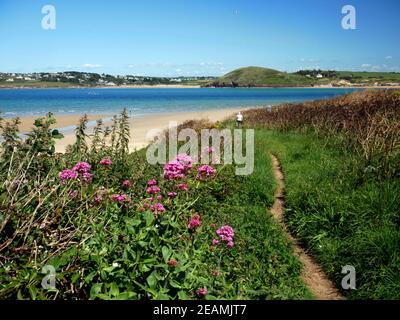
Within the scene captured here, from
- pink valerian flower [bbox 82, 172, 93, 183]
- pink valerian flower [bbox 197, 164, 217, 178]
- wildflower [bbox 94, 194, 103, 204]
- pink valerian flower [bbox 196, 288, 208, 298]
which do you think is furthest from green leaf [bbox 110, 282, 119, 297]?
pink valerian flower [bbox 197, 164, 217, 178]

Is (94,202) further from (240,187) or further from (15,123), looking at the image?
(240,187)

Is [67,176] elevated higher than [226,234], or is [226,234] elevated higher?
[67,176]

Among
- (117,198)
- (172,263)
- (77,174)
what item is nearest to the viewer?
(172,263)

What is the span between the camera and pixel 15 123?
6.31 m

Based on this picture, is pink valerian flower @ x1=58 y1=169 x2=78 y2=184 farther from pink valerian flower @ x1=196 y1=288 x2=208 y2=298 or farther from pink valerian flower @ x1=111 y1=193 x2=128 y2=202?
pink valerian flower @ x1=196 y1=288 x2=208 y2=298

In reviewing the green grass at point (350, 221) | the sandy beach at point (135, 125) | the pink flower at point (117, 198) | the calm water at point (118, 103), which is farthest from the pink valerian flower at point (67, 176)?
the calm water at point (118, 103)

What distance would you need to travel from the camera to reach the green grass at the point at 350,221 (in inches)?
194

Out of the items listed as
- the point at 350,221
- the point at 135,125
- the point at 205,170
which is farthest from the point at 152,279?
the point at 135,125

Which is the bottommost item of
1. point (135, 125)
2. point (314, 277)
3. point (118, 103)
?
point (314, 277)

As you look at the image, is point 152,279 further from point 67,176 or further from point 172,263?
point 67,176

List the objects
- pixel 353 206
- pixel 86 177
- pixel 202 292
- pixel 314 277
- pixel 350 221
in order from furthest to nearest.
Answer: pixel 353 206
pixel 350 221
pixel 314 277
pixel 86 177
pixel 202 292

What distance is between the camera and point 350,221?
6.19 metres
